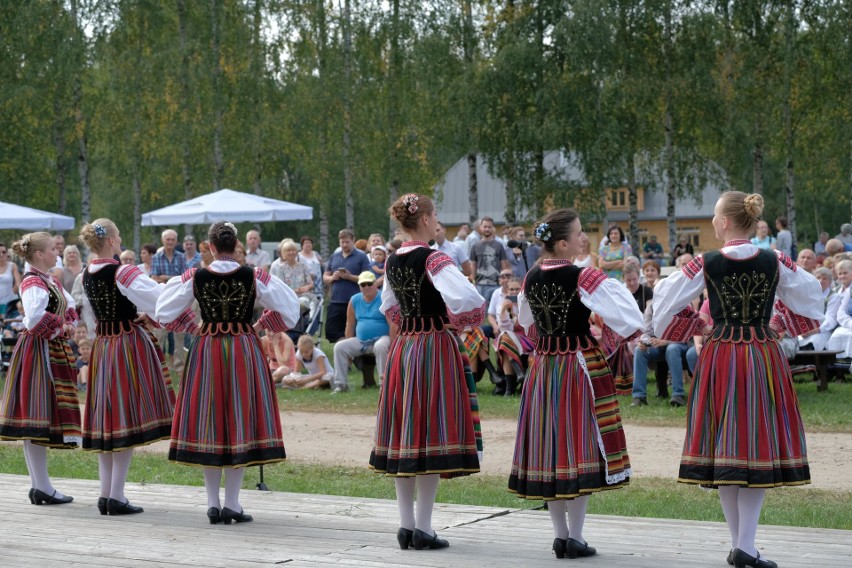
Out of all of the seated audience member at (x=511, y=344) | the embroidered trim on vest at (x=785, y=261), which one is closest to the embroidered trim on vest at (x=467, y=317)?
the embroidered trim on vest at (x=785, y=261)

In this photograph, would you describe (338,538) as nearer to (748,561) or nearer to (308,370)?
(748,561)

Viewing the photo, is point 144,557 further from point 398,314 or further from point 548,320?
point 548,320

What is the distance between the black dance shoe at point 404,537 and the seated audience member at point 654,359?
5506mm

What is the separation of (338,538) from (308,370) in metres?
6.99

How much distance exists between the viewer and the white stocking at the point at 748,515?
4594 mm

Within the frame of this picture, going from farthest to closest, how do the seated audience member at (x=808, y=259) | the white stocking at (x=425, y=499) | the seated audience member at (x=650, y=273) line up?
the seated audience member at (x=808, y=259), the seated audience member at (x=650, y=273), the white stocking at (x=425, y=499)

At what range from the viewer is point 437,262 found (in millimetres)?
5121

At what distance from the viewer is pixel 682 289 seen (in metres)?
4.83

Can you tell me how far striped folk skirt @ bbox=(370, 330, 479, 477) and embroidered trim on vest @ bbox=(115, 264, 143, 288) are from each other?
149 cm

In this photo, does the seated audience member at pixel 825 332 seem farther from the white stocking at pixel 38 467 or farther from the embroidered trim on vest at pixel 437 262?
the white stocking at pixel 38 467

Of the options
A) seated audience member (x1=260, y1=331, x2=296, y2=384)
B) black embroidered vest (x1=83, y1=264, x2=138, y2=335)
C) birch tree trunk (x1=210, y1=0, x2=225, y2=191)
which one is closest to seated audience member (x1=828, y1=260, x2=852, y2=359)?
seated audience member (x1=260, y1=331, x2=296, y2=384)

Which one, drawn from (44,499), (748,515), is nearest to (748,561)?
(748,515)

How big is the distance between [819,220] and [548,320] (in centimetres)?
4755

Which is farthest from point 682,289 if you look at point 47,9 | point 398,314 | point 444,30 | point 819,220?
point 819,220
